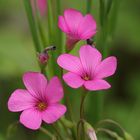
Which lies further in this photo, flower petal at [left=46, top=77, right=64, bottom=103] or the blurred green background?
the blurred green background

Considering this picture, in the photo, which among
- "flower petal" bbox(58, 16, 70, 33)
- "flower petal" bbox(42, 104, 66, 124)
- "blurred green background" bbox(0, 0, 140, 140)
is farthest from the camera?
"blurred green background" bbox(0, 0, 140, 140)

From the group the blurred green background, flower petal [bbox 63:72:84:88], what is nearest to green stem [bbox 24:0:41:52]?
flower petal [bbox 63:72:84:88]

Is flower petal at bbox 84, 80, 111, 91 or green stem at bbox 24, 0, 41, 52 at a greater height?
green stem at bbox 24, 0, 41, 52

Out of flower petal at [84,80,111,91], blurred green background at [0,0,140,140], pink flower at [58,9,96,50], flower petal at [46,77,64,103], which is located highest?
pink flower at [58,9,96,50]

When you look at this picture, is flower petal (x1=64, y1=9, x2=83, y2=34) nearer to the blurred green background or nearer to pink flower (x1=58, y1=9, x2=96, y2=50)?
pink flower (x1=58, y1=9, x2=96, y2=50)

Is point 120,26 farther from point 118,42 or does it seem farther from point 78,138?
point 78,138

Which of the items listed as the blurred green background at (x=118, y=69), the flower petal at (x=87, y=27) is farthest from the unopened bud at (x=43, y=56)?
the blurred green background at (x=118, y=69)

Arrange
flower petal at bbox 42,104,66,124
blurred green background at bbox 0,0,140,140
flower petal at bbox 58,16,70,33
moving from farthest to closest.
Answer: blurred green background at bbox 0,0,140,140 → flower petal at bbox 58,16,70,33 → flower petal at bbox 42,104,66,124

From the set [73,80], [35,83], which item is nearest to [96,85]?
[73,80]
